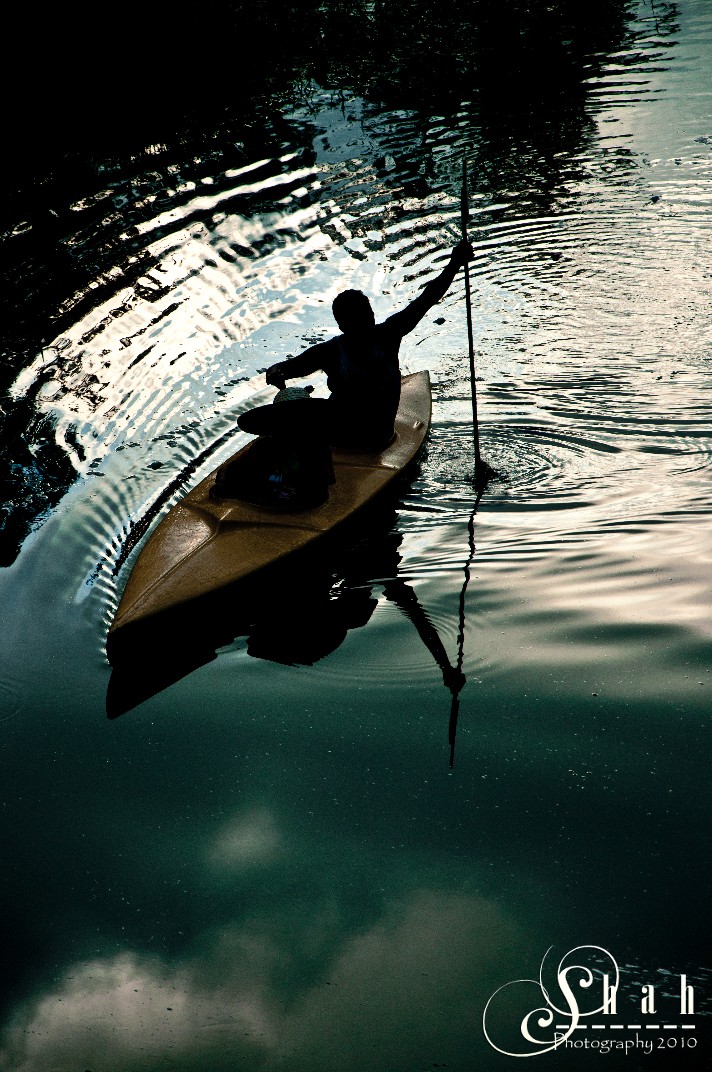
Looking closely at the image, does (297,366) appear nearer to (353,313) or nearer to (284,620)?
(353,313)

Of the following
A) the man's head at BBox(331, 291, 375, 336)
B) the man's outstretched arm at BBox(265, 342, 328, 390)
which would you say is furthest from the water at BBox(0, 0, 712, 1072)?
the man's head at BBox(331, 291, 375, 336)

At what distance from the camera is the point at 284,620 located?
5.34 meters

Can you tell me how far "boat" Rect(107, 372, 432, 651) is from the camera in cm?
489

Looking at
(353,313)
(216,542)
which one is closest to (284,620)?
(216,542)

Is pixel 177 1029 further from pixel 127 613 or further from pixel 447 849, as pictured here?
pixel 127 613

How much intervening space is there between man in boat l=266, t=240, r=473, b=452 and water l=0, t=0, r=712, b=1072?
601 mm

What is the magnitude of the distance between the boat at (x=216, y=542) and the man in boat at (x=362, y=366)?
0.28 meters

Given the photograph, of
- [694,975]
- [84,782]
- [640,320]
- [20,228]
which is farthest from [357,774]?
[20,228]

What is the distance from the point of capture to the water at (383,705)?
332 centimetres

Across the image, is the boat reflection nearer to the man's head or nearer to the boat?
the boat

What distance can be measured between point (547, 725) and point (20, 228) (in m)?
11.0

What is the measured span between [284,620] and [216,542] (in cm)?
60
